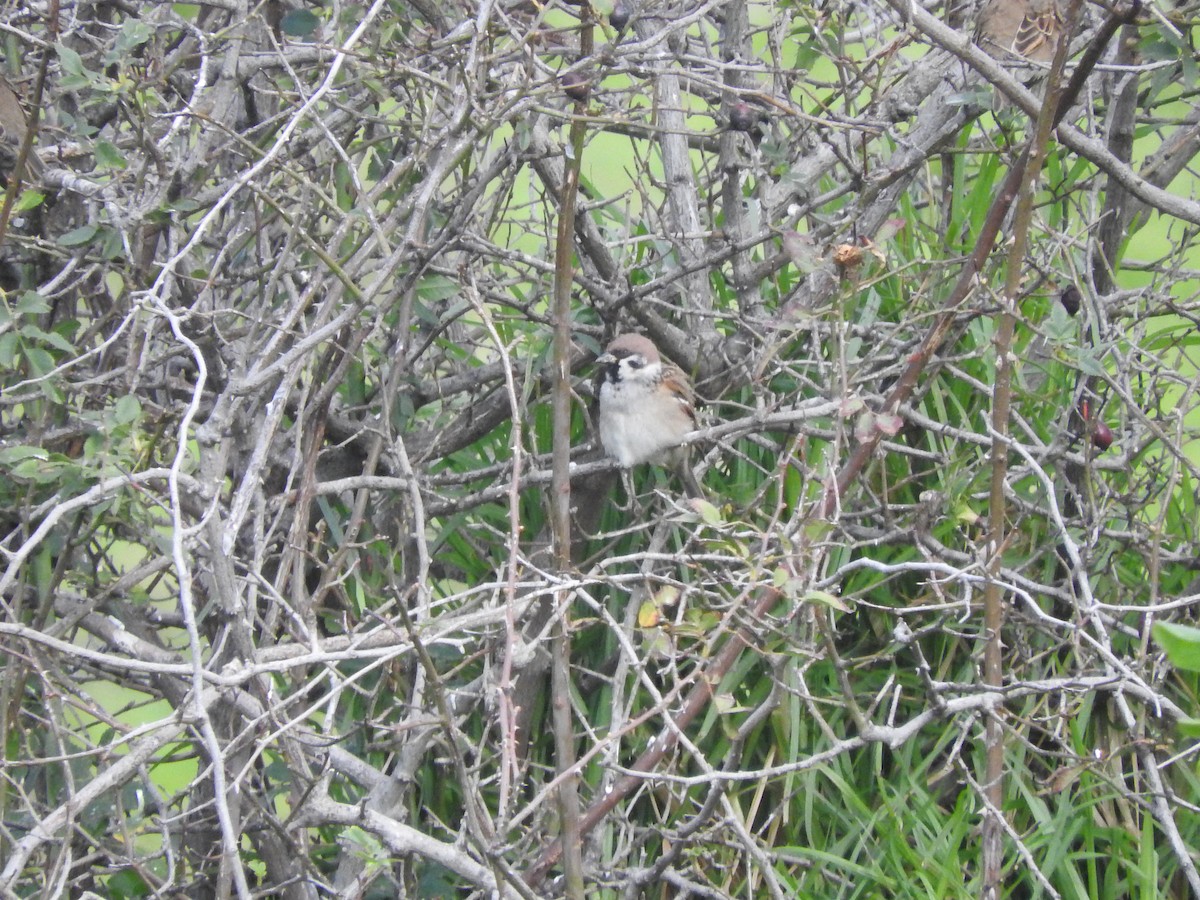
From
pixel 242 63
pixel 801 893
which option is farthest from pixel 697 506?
pixel 242 63

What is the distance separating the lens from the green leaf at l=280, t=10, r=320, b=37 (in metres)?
2.51

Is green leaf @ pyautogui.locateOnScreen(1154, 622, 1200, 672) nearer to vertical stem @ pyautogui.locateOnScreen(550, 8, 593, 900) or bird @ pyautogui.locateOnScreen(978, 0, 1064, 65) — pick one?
vertical stem @ pyautogui.locateOnScreen(550, 8, 593, 900)

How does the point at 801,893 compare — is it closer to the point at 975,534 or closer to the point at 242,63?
the point at 975,534

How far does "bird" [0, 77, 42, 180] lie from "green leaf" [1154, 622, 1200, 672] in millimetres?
2130

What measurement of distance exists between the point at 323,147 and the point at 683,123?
858 mm

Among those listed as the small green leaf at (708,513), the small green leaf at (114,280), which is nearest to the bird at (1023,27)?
the small green leaf at (708,513)

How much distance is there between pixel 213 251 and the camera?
8.91 ft

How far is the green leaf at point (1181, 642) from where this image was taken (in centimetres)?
47

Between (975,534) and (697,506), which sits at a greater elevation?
(697,506)

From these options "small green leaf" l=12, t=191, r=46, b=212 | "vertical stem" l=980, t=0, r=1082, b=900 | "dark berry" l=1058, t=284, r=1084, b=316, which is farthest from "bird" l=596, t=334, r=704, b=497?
"small green leaf" l=12, t=191, r=46, b=212

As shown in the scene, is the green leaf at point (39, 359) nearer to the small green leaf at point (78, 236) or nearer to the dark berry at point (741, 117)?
the small green leaf at point (78, 236)

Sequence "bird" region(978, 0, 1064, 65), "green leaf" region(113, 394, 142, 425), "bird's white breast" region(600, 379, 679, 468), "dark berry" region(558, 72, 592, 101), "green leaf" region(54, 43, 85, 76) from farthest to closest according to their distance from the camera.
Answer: "bird's white breast" region(600, 379, 679, 468) → "bird" region(978, 0, 1064, 65) → "green leaf" region(54, 43, 85, 76) → "green leaf" region(113, 394, 142, 425) → "dark berry" region(558, 72, 592, 101)

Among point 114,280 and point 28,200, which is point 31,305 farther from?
point 114,280

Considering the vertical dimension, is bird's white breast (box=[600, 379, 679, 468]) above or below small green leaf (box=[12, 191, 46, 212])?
below
